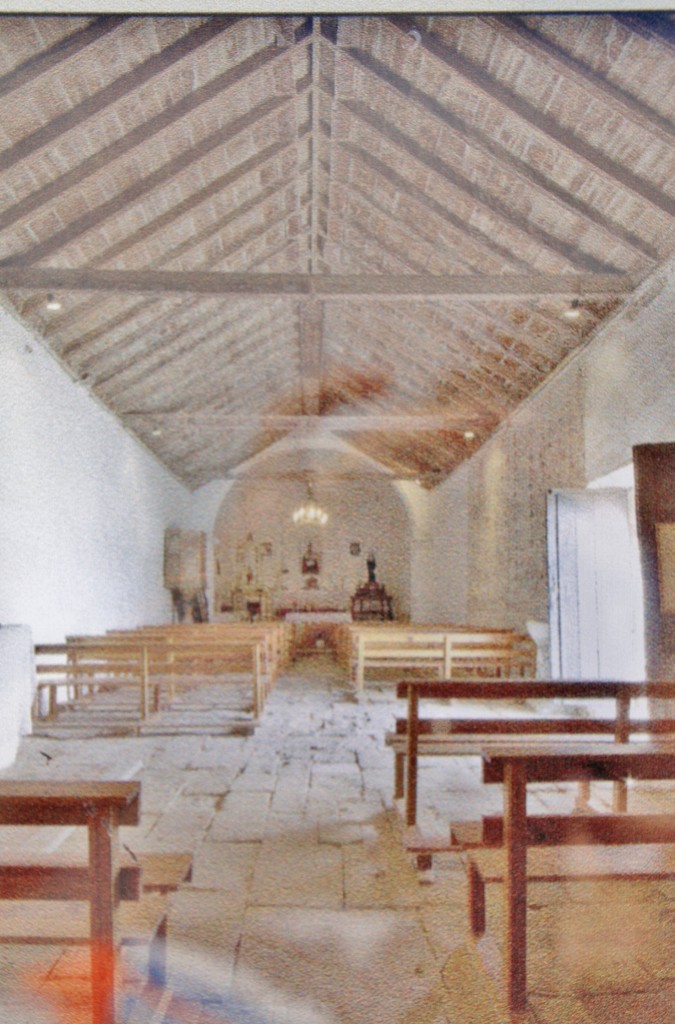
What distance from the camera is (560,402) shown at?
7621mm

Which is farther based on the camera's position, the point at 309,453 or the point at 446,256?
the point at 309,453

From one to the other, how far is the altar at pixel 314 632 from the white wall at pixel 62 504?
316 centimetres

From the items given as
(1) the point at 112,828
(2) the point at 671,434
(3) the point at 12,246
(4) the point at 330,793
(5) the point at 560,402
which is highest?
(3) the point at 12,246

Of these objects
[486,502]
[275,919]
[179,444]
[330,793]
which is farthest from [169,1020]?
[179,444]

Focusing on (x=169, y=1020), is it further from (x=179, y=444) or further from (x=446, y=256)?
(x=179, y=444)

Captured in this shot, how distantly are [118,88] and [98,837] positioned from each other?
440cm

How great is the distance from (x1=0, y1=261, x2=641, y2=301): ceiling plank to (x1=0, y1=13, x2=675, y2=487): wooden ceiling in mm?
16

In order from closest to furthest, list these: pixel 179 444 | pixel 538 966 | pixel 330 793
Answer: pixel 538 966 → pixel 330 793 → pixel 179 444

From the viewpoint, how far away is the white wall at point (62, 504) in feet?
21.1

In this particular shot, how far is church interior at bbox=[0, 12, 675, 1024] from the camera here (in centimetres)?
215

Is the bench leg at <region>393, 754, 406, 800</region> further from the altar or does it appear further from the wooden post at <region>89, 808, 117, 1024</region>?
the altar

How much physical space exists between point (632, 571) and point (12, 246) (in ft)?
19.4

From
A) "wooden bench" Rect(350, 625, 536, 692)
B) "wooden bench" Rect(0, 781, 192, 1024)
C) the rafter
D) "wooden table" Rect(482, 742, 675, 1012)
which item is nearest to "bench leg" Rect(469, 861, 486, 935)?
"wooden table" Rect(482, 742, 675, 1012)

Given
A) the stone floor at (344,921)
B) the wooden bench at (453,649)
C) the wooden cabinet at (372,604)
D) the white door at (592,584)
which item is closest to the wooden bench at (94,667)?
the stone floor at (344,921)
